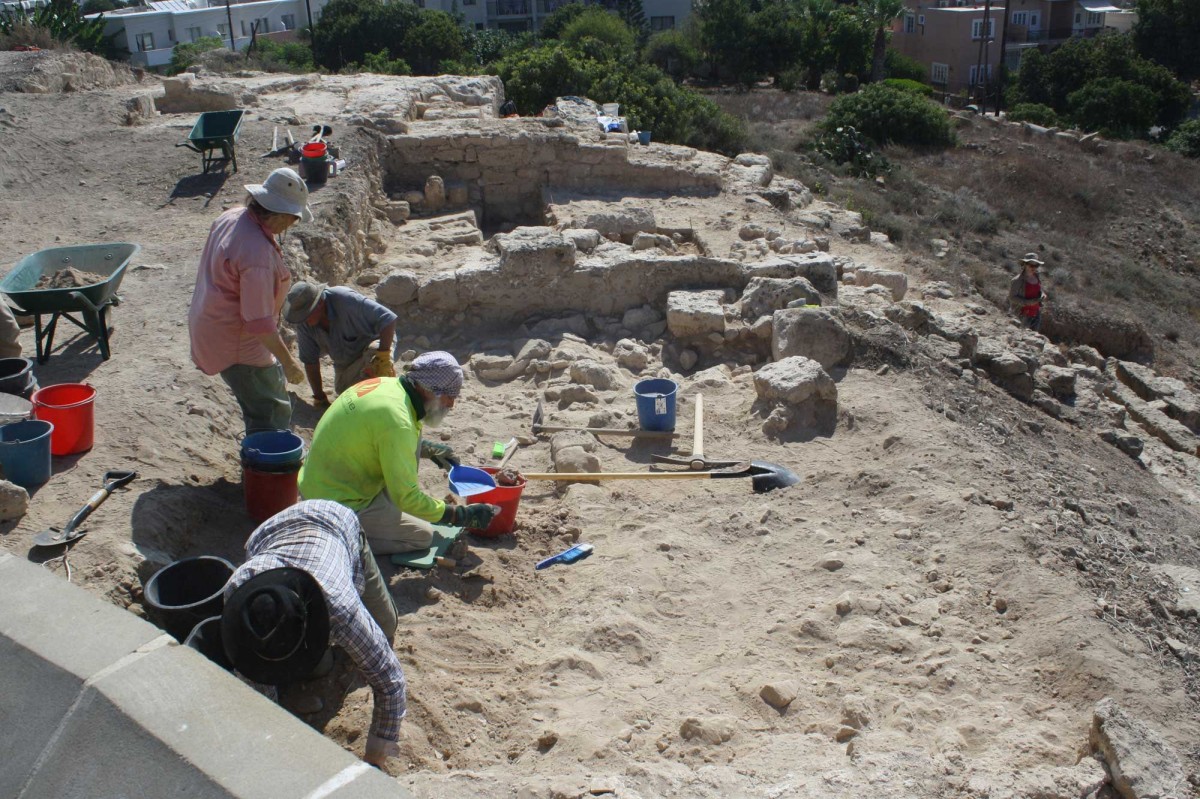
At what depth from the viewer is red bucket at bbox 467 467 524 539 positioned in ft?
16.3

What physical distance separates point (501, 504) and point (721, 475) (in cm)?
146

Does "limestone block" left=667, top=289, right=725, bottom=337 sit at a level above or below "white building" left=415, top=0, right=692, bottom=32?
below

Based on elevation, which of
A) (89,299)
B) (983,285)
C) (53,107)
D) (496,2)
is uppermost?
(496,2)

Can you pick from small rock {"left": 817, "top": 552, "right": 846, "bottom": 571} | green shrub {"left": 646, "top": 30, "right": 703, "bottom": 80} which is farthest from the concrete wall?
green shrub {"left": 646, "top": 30, "right": 703, "bottom": 80}

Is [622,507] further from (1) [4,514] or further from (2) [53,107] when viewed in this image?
(2) [53,107]

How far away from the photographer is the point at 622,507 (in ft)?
18.3

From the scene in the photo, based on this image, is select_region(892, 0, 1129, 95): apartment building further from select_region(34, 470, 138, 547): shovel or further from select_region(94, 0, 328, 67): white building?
select_region(34, 470, 138, 547): shovel

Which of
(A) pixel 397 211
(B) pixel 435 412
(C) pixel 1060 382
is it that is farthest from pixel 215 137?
(C) pixel 1060 382

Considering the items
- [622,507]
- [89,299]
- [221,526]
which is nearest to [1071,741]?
[622,507]

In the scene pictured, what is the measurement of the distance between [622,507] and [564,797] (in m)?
2.65

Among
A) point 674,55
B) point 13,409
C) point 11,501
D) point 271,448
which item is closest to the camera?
point 11,501

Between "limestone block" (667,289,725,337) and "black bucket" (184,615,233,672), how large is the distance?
16.5ft

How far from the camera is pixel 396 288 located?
26.2 ft

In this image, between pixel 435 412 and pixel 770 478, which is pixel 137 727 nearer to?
pixel 435 412
